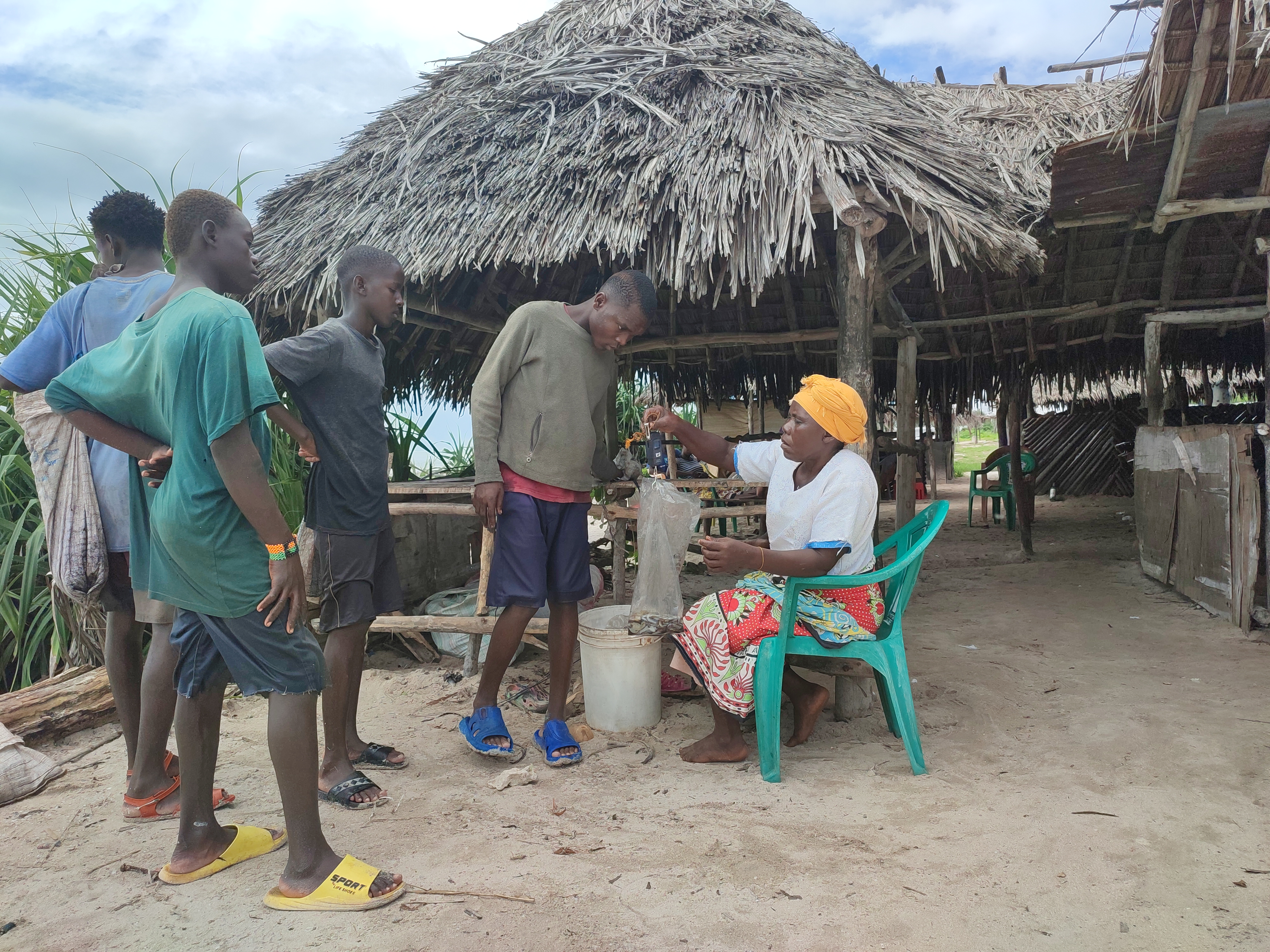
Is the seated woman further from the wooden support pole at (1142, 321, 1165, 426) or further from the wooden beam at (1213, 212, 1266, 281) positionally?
the wooden beam at (1213, 212, 1266, 281)

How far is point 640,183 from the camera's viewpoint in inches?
157

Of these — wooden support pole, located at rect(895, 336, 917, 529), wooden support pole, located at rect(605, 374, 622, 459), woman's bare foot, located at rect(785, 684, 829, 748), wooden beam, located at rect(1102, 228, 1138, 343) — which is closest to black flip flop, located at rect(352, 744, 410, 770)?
woman's bare foot, located at rect(785, 684, 829, 748)

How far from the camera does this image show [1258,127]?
13.0ft

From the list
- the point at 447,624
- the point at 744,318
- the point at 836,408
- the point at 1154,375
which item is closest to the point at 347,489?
the point at 447,624

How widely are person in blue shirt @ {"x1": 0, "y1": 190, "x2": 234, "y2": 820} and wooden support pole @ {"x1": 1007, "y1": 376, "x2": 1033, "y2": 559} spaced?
21.5 feet

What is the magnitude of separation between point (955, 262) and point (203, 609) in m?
3.26

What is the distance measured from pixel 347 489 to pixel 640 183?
2285 millimetres

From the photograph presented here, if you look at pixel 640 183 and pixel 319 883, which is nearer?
pixel 319 883

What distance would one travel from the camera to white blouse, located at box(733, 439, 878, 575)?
2545 mm

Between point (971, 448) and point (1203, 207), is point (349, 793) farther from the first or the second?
point (971, 448)

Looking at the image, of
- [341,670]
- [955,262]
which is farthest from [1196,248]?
[341,670]

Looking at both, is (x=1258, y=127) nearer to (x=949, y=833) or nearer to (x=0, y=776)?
(x=949, y=833)

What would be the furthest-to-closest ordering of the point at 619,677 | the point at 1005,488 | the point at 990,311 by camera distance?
the point at 1005,488 → the point at 990,311 → the point at 619,677

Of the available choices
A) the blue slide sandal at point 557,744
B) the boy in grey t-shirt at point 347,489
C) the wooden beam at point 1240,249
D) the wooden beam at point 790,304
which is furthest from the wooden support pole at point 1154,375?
the boy in grey t-shirt at point 347,489
